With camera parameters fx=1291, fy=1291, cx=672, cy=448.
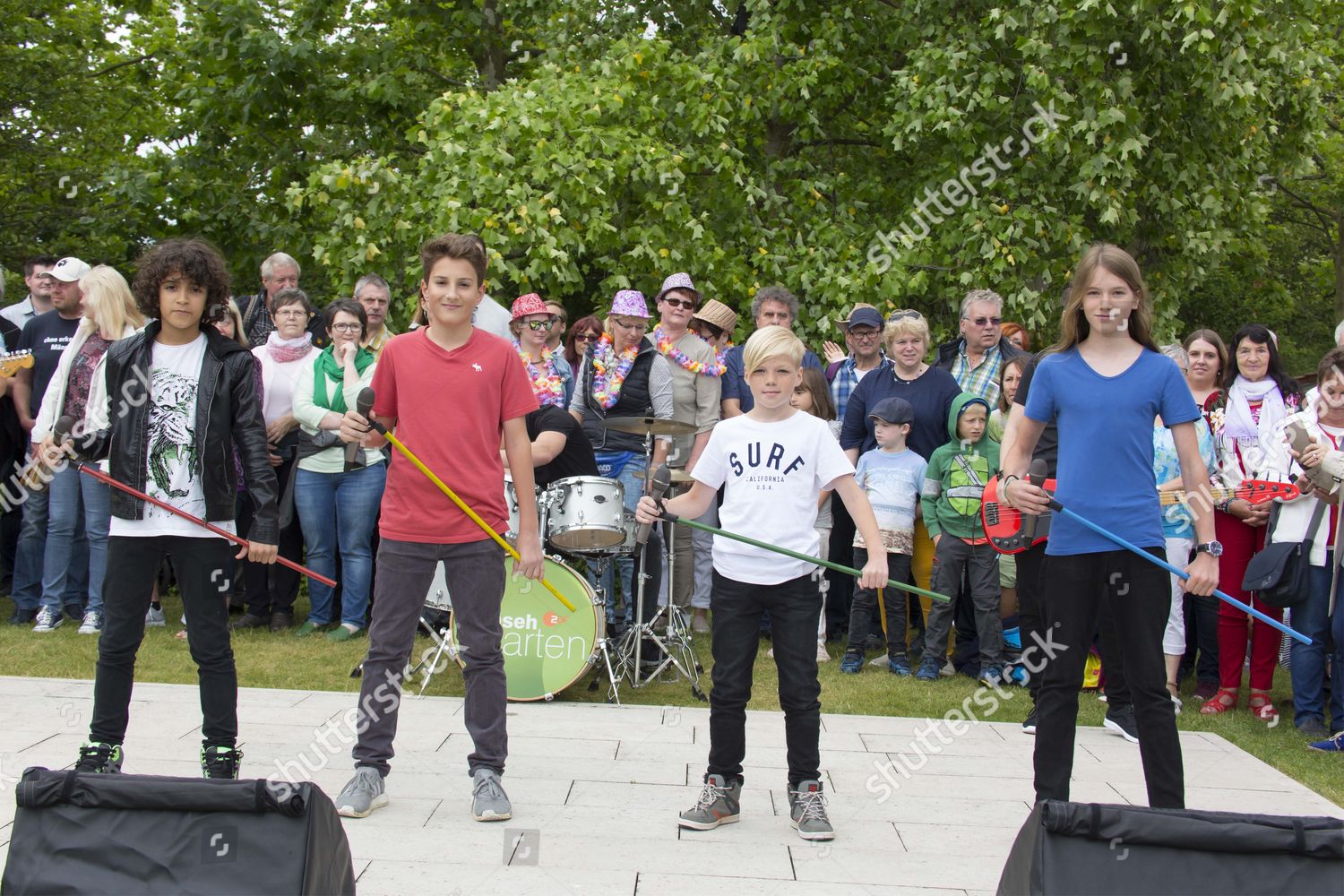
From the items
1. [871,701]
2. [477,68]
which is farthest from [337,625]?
[477,68]

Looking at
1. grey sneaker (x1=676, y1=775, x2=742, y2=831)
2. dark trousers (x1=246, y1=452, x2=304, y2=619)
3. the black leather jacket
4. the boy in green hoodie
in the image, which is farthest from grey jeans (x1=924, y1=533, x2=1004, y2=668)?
the black leather jacket

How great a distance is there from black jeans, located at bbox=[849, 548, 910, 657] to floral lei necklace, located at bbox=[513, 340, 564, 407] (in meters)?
2.08

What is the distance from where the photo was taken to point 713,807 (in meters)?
4.49

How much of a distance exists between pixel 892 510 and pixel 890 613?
62 centimetres

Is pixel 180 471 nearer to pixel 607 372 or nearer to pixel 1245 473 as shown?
pixel 607 372

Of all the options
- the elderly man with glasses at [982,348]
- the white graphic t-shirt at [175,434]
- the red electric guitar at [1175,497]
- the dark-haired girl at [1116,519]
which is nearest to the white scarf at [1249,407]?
the red electric guitar at [1175,497]

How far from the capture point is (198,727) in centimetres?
562

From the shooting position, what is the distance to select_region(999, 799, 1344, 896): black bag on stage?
3.00 metres

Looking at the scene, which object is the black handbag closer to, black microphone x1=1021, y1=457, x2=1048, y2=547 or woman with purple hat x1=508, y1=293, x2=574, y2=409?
black microphone x1=1021, y1=457, x2=1048, y2=547

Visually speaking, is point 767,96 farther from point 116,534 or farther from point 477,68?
point 116,534

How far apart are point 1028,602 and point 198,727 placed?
3.81m

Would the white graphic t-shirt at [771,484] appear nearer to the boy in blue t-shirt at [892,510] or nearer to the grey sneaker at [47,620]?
the boy in blue t-shirt at [892,510]

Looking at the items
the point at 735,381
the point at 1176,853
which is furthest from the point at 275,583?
the point at 1176,853

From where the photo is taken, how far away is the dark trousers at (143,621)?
447 cm
